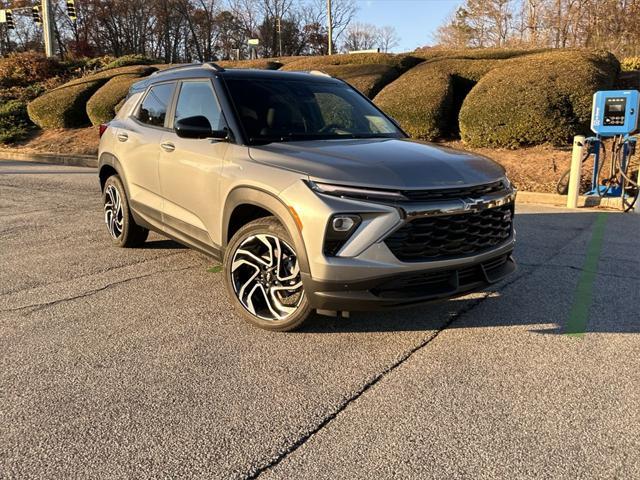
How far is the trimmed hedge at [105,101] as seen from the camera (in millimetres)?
17359

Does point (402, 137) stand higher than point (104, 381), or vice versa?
point (402, 137)

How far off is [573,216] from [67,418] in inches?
291

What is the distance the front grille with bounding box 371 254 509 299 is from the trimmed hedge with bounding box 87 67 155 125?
15879mm

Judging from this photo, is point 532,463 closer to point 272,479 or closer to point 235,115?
point 272,479

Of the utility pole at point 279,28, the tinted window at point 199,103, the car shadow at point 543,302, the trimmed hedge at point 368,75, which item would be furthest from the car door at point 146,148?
the utility pole at point 279,28

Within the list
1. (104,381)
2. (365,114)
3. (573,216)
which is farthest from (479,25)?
(104,381)

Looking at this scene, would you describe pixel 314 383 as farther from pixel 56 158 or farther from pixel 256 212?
pixel 56 158

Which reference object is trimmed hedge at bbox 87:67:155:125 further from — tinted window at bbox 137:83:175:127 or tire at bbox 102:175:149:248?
tinted window at bbox 137:83:175:127

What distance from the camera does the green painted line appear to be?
12.7ft

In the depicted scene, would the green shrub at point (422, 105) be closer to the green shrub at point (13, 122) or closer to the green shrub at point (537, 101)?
the green shrub at point (537, 101)

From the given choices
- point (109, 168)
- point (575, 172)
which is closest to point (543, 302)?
point (109, 168)

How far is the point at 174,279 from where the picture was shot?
492cm

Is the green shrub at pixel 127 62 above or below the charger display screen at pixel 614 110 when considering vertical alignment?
above

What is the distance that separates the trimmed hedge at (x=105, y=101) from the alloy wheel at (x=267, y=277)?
15.0 metres
